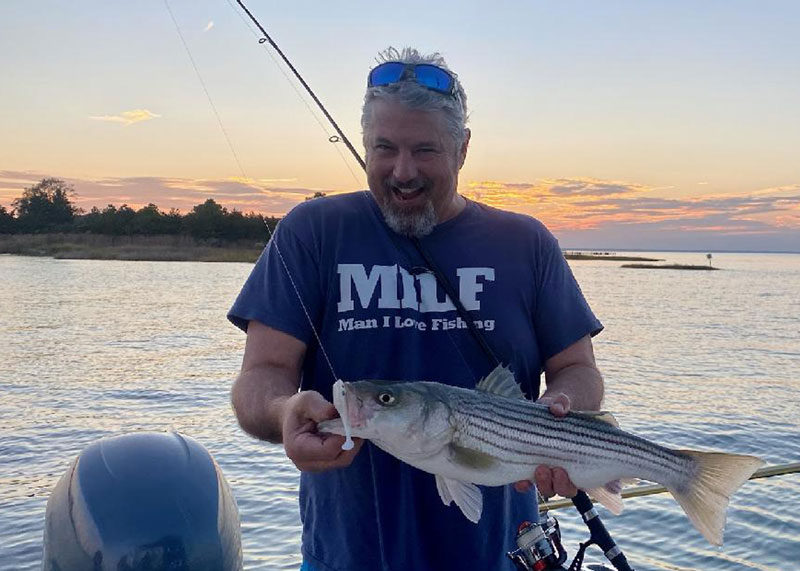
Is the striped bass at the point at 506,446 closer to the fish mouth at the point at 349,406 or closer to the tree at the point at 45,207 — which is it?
the fish mouth at the point at 349,406

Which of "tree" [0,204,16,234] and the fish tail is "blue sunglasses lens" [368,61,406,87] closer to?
the fish tail

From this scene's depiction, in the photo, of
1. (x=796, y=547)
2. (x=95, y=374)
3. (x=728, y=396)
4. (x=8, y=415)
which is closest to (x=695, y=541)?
(x=796, y=547)

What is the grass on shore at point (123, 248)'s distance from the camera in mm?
77500

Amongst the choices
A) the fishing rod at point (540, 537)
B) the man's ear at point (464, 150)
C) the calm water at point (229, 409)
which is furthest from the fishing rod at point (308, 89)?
the calm water at point (229, 409)

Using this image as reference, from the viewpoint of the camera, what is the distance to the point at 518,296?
147 inches

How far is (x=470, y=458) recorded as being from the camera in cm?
329

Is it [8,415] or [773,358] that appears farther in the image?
[773,358]

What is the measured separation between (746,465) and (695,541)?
6.46 metres

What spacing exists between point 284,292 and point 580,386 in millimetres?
1483

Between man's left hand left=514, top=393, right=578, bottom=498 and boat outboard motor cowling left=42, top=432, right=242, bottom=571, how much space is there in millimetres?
1387

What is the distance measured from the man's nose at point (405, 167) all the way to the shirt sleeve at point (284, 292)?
54 cm

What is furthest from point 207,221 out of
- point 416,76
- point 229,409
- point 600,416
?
point 600,416

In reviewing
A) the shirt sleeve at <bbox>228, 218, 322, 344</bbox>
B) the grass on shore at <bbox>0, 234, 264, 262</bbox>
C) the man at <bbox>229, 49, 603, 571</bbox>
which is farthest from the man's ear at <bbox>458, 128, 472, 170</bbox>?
the grass on shore at <bbox>0, 234, 264, 262</bbox>

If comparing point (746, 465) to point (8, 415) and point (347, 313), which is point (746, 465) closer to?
point (347, 313)
